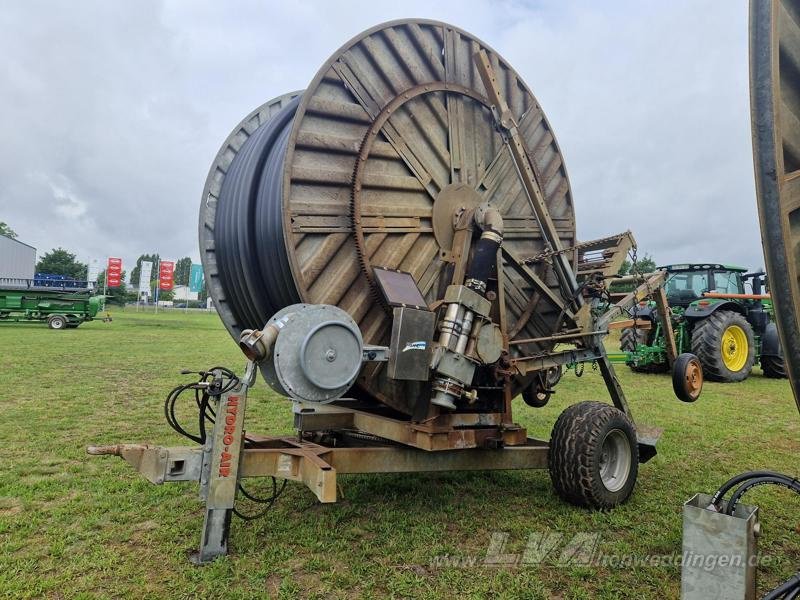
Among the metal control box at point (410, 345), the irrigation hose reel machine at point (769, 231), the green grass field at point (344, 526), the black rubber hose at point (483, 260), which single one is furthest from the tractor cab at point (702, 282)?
the irrigation hose reel machine at point (769, 231)

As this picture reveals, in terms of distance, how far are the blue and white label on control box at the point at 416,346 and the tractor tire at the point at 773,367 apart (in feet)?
45.7

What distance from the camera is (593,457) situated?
4.38m

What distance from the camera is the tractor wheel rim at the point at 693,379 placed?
5242mm

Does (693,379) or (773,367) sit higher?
(773,367)

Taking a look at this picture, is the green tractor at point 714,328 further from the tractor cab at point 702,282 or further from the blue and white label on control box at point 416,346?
the blue and white label on control box at point 416,346

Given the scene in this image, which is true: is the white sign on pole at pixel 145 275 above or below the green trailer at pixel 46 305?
above

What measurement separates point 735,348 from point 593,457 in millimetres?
11658

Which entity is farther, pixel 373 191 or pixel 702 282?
pixel 702 282

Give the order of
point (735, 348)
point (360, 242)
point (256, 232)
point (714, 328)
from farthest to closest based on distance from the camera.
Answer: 1. point (735, 348)
2. point (714, 328)
3. point (256, 232)
4. point (360, 242)

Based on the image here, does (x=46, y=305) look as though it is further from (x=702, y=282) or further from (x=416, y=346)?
(x=416, y=346)

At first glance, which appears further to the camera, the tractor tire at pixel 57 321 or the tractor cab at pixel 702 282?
the tractor tire at pixel 57 321

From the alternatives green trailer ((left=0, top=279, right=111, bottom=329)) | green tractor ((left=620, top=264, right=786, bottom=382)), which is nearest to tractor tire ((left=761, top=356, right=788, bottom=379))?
green tractor ((left=620, top=264, right=786, bottom=382))

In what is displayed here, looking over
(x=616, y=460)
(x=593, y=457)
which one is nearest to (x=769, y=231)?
(x=593, y=457)

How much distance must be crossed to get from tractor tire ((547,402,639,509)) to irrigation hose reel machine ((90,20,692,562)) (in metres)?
0.02
